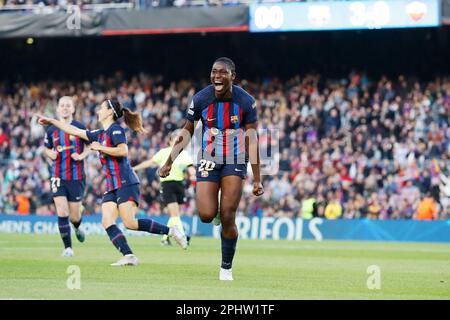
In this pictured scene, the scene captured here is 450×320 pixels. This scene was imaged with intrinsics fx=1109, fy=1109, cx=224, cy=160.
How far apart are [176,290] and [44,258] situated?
638 cm

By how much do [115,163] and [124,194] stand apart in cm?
47

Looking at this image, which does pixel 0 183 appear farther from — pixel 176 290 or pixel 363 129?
pixel 176 290

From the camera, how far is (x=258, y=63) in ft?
126

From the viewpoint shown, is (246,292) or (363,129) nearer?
(246,292)

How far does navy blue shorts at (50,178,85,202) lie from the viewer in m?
19.0

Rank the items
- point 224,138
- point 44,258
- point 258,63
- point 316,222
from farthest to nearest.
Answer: point 258,63 < point 316,222 < point 44,258 < point 224,138

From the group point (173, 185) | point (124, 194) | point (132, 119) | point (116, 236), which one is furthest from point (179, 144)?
point (173, 185)

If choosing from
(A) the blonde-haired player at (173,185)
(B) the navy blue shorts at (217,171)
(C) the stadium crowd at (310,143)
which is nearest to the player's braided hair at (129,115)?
(B) the navy blue shorts at (217,171)

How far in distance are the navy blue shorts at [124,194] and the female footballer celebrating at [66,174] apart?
2937mm

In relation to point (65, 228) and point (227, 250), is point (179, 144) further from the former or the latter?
point (65, 228)

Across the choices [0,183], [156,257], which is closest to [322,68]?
[0,183]

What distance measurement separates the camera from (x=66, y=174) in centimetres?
1909
